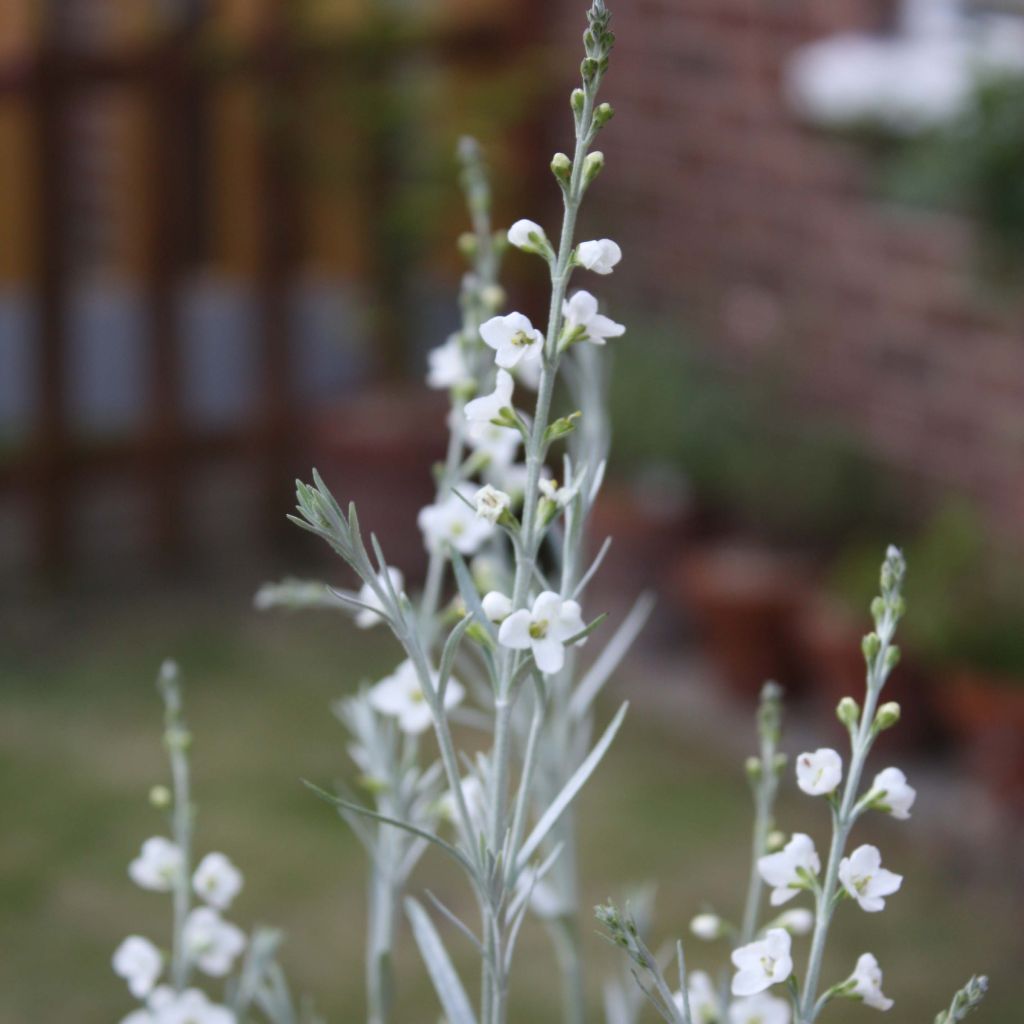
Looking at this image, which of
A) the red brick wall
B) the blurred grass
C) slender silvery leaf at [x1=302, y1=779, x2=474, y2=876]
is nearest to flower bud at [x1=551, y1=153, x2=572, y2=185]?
slender silvery leaf at [x1=302, y1=779, x2=474, y2=876]

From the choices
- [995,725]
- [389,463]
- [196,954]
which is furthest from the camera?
[389,463]

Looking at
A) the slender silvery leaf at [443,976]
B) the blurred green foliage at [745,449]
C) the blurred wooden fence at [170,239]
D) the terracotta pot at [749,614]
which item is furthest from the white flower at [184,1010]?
the blurred wooden fence at [170,239]

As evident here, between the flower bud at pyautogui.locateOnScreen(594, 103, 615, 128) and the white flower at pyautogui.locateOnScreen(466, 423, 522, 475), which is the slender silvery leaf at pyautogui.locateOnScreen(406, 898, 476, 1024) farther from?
the flower bud at pyautogui.locateOnScreen(594, 103, 615, 128)

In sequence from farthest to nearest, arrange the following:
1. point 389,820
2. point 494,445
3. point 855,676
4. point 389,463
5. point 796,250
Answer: point 389,463, point 796,250, point 855,676, point 494,445, point 389,820

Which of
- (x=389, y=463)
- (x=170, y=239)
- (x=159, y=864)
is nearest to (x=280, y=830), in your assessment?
(x=389, y=463)

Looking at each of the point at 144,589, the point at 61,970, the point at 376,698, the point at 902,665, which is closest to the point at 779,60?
the point at 902,665

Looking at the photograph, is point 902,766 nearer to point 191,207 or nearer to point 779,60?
point 779,60

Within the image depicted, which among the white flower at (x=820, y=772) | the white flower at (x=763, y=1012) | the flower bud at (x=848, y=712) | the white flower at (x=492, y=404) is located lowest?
the white flower at (x=763, y=1012)

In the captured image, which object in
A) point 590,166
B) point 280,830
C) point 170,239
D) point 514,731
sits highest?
point 170,239

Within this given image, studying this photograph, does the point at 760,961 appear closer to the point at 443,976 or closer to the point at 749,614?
the point at 443,976

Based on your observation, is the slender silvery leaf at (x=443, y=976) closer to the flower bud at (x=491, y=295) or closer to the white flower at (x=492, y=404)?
the white flower at (x=492, y=404)
